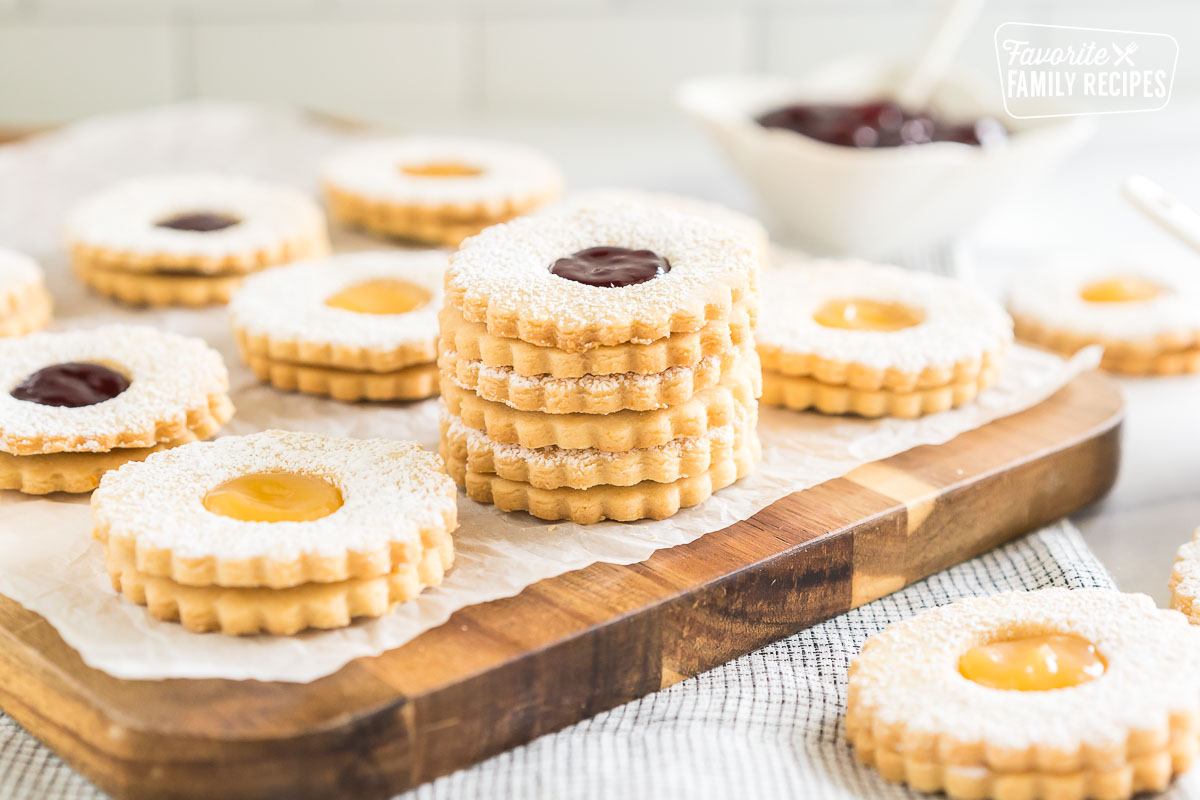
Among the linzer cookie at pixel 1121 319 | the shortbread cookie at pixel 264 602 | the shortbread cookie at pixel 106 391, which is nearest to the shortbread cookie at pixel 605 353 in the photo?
the shortbread cookie at pixel 264 602

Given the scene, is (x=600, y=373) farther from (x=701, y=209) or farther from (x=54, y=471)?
(x=701, y=209)

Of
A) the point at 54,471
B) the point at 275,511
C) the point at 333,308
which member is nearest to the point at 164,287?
the point at 333,308

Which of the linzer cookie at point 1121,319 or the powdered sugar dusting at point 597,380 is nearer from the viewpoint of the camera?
the powdered sugar dusting at point 597,380

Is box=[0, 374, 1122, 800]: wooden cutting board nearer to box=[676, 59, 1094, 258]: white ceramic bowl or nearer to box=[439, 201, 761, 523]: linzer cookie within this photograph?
→ box=[439, 201, 761, 523]: linzer cookie

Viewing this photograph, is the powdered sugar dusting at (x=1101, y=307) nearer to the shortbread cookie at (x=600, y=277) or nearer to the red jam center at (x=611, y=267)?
the shortbread cookie at (x=600, y=277)

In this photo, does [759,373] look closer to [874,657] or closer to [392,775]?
→ [874,657]

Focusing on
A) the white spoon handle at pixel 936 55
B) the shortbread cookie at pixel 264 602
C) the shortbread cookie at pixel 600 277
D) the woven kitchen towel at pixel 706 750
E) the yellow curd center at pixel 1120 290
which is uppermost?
the white spoon handle at pixel 936 55
